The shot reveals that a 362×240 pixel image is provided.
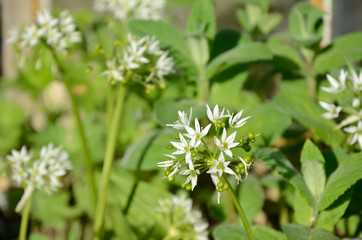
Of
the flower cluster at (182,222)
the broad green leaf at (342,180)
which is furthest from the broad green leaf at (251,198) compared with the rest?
the broad green leaf at (342,180)

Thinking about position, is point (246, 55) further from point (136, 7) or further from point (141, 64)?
point (136, 7)

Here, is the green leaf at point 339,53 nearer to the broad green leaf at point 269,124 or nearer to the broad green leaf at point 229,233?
the broad green leaf at point 269,124

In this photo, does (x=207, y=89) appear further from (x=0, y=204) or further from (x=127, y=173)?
(x=0, y=204)

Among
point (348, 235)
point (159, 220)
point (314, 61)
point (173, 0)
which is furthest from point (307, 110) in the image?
point (173, 0)

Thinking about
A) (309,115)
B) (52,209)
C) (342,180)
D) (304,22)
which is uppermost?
(304,22)

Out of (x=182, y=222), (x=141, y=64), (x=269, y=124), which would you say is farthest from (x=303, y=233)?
(x=141, y=64)

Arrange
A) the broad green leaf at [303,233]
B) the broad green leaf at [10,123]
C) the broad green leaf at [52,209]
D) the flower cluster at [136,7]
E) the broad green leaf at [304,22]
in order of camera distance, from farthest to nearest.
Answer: the broad green leaf at [10,123], the broad green leaf at [52,209], the flower cluster at [136,7], the broad green leaf at [304,22], the broad green leaf at [303,233]
